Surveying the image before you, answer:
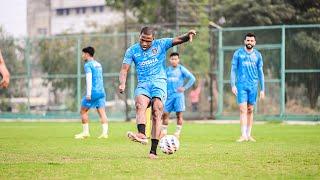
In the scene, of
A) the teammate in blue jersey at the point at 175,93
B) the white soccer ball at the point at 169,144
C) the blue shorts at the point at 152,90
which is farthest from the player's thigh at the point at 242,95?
the white soccer ball at the point at 169,144

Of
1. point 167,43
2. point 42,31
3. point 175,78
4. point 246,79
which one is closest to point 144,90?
point 167,43

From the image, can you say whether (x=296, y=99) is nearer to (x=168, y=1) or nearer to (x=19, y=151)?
(x=168, y=1)

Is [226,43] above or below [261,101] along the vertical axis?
above

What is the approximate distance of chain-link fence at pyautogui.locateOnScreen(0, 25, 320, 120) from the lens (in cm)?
3081

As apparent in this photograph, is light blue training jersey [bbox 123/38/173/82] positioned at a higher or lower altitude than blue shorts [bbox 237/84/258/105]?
higher

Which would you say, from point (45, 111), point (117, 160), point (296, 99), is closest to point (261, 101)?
point (296, 99)

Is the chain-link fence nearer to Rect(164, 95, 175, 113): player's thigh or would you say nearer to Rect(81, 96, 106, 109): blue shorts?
Rect(164, 95, 175, 113): player's thigh

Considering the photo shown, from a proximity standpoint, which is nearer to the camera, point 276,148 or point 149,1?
point 276,148

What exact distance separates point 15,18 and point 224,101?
18668 millimetres

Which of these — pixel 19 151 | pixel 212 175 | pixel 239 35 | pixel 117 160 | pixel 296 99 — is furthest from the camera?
pixel 239 35

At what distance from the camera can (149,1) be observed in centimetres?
4581

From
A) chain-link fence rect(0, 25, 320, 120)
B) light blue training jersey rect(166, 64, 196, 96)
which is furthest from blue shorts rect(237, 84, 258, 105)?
chain-link fence rect(0, 25, 320, 120)

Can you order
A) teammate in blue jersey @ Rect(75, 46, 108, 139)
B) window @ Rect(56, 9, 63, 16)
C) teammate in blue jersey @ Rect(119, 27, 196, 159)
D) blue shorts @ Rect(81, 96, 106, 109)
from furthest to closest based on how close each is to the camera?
window @ Rect(56, 9, 63, 16) < blue shorts @ Rect(81, 96, 106, 109) < teammate in blue jersey @ Rect(75, 46, 108, 139) < teammate in blue jersey @ Rect(119, 27, 196, 159)

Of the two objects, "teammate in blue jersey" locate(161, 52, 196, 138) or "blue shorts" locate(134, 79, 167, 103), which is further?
"teammate in blue jersey" locate(161, 52, 196, 138)
